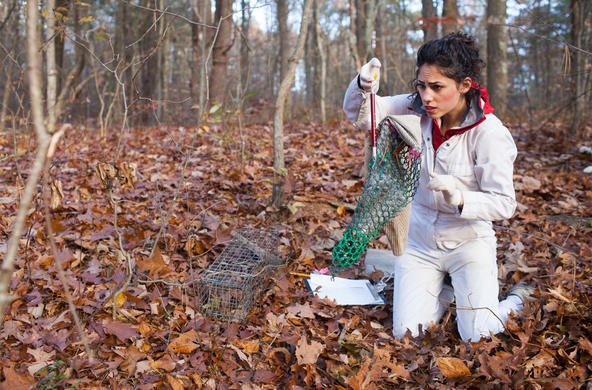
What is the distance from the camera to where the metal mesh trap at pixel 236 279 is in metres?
2.95

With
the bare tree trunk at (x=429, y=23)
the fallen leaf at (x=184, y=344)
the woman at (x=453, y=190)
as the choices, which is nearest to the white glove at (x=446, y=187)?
the woman at (x=453, y=190)

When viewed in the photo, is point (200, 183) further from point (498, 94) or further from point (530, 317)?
point (498, 94)

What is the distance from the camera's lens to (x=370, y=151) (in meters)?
2.92

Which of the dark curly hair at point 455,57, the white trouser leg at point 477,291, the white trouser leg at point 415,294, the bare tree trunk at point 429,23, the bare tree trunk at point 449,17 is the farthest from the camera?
the bare tree trunk at point 429,23

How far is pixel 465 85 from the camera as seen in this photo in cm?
283

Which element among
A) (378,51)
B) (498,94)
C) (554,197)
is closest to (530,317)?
(554,197)

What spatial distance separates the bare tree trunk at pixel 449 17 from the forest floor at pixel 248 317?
5.27 metres

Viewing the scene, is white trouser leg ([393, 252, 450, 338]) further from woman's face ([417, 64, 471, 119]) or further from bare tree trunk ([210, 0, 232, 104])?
bare tree trunk ([210, 0, 232, 104])

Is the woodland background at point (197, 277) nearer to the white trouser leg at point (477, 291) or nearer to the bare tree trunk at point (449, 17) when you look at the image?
the white trouser leg at point (477, 291)

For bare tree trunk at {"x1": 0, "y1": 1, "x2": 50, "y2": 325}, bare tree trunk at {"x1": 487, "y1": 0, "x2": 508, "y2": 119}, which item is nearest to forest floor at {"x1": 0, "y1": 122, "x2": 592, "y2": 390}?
bare tree trunk at {"x1": 0, "y1": 1, "x2": 50, "y2": 325}

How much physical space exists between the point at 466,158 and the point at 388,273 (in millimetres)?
1378

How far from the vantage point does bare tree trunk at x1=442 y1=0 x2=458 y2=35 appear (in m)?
8.90

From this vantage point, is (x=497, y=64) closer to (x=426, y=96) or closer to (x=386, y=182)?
(x=426, y=96)

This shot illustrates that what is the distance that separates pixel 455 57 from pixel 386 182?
2.96 ft
